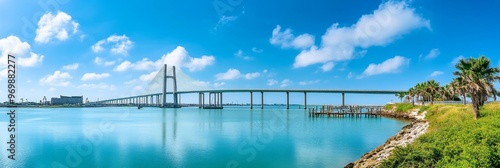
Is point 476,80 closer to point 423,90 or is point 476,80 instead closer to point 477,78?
point 477,78

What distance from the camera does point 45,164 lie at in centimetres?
2103

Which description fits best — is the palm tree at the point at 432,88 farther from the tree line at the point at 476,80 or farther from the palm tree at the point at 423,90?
the tree line at the point at 476,80

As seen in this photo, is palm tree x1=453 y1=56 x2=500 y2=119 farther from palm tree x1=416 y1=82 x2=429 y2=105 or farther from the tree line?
palm tree x1=416 y1=82 x2=429 y2=105

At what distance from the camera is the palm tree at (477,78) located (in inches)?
924

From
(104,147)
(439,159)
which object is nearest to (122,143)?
(104,147)

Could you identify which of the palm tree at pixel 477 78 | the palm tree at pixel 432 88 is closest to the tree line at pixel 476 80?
the palm tree at pixel 477 78

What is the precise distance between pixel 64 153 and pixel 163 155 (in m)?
7.87

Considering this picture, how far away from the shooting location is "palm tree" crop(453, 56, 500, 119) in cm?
2347

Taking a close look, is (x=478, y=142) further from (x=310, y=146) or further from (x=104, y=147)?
(x=104, y=147)

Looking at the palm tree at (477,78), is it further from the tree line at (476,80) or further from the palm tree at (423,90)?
the palm tree at (423,90)

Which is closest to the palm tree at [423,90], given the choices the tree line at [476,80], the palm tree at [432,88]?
the palm tree at [432,88]

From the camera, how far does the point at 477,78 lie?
2420cm

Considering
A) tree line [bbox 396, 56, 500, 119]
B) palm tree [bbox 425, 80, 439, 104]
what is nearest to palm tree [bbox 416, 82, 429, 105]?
palm tree [bbox 425, 80, 439, 104]

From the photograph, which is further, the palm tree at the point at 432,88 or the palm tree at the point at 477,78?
the palm tree at the point at 432,88
